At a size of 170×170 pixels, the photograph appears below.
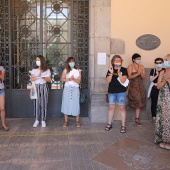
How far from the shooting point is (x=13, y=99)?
23.7 feet

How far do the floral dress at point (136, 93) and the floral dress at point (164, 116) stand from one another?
5.15ft

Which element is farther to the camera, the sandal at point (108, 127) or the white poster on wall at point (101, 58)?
the white poster on wall at point (101, 58)

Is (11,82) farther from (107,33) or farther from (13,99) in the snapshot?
(107,33)

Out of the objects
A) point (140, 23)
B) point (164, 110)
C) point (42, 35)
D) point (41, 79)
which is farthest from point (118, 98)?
point (42, 35)

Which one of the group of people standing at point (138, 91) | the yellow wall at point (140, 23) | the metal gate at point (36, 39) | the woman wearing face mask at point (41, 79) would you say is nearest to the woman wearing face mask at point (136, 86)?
the group of people standing at point (138, 91)

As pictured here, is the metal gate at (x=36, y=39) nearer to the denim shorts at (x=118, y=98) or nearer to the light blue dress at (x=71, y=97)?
the light blue dress at (x=71, y=97)

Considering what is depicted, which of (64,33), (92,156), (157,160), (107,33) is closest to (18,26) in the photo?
(64,33)

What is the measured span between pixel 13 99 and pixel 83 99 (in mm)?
2066

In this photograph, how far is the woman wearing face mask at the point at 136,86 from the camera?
254 inches

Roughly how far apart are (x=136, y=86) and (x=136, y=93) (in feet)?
0.59

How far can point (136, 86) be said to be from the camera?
655 cm

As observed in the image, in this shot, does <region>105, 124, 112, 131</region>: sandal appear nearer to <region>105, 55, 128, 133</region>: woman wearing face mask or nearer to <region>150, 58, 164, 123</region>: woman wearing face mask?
<region>105, 55, 128, 133</region>: woman wearing face mask

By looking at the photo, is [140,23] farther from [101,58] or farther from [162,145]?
[162,145]

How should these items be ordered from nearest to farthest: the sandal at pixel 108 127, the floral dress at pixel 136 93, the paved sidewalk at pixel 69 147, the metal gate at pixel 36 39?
the paved sidewalk at pixel 69 147 < the sandal at pixel 108 127 < the floral dress at pixel 136 93 < the metal gate at pixel 36 39
